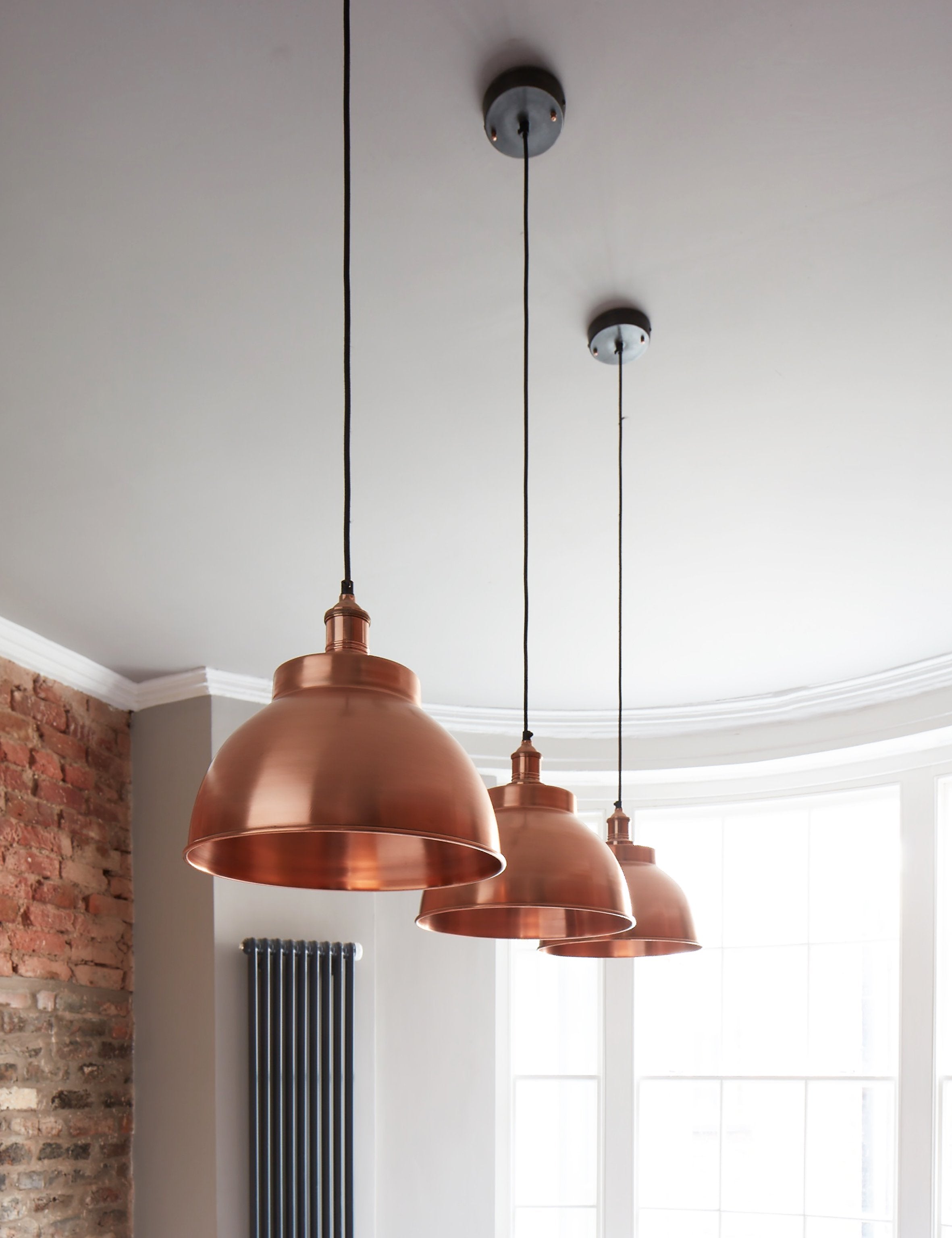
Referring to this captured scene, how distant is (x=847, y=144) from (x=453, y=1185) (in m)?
4.08

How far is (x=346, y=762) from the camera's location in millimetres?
1111

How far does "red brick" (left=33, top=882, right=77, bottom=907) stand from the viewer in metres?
3.77

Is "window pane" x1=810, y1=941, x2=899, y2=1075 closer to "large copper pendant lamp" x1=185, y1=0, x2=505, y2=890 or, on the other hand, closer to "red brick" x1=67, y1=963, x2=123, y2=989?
"red brick" x1=67, y1=963, x2=123, y2=989

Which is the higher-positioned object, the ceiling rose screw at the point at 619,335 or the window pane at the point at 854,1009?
the ceiling rose screw at the point at 619,335

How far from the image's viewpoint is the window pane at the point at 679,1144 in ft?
15.6

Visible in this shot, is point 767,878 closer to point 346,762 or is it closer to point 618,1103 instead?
point 618,1103

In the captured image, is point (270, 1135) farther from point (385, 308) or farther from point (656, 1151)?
point (385, 308)

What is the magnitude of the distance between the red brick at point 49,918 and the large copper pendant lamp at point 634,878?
2.05 metres

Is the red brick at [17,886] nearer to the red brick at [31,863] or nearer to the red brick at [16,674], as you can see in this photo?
the red brick at [31,863]

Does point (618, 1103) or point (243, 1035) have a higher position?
point (243, 1035)

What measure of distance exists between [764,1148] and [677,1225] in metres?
0.48

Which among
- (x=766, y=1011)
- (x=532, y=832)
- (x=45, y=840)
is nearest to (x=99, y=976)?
(x=45, y=840)

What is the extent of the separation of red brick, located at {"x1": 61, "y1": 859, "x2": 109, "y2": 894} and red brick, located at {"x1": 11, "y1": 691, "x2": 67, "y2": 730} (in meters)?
A: 0.46

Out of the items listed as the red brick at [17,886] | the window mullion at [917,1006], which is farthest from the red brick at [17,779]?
the window mullion at [917,1006]
